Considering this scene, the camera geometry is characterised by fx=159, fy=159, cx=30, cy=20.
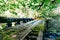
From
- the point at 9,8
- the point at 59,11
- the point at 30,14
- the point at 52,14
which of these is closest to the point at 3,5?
the point at 9,8

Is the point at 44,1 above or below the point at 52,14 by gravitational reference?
above

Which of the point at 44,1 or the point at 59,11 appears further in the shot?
the point at 59,11

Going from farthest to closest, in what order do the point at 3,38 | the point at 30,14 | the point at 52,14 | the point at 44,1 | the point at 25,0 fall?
the point at 52,14 → the point at 30,14 → the point at 25,0 → the point at 44,1 → the point at 3,38

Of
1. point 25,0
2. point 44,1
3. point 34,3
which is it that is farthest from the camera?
point 25,0

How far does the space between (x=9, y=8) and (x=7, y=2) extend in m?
0.26

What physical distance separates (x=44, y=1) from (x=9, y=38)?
1073mm

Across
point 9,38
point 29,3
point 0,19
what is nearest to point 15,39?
point 9,38

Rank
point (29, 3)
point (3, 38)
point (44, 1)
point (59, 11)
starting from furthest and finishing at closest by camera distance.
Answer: point (59, 11)
point (29, 3)
point (44, 1)
point (3, 38)

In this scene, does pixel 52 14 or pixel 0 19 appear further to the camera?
pixel 52 14

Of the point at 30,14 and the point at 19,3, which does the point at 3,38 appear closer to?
the point at 19,3

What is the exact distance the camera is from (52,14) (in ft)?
51.5

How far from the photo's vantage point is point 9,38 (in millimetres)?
1836

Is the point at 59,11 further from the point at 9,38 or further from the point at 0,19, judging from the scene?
the point at 9,38

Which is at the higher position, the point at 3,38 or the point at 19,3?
the point at 19,3
